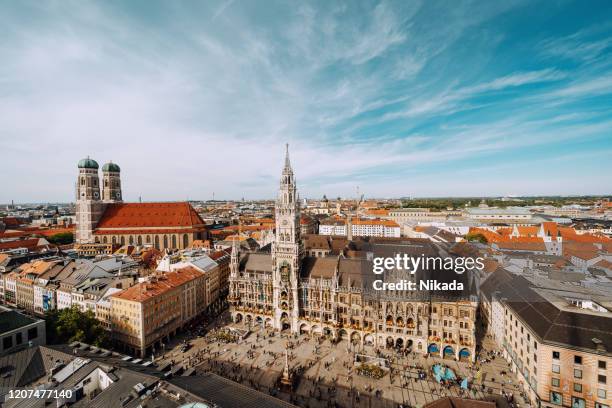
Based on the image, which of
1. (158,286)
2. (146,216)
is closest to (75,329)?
(158,286)

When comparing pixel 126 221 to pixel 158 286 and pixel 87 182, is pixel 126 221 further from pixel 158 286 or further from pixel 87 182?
pixel 158 286

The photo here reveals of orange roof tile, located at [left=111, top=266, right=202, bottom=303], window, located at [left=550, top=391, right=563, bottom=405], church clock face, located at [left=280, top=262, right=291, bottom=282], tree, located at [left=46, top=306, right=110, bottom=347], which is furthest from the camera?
church clock face, located at [left=280, top=262, right=291, bottom=282]

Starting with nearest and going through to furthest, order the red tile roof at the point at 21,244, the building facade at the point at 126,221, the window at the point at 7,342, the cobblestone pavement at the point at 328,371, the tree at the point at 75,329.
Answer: the cobblestone pavement at the point at 328,371, the window at the point at 7,342, the tree at the point at 75,329, the red tile roof at the point at 21,244, the building facade at the point at 126,221

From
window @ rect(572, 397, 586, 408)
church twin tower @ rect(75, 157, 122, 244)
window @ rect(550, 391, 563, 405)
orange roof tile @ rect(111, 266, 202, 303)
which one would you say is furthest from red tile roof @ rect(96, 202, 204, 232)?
window @ rect(572, 397, 586, 408)

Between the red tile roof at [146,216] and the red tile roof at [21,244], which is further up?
the red tile roof at [146,216]

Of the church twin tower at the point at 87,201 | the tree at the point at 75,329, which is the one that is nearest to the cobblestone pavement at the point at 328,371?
the tree at the point at 75,329

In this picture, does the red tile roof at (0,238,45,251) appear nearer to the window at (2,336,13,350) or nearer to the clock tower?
the window at (2,336,13,350)

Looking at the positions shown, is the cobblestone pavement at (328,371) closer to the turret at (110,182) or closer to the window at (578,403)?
the window at (578,403)
